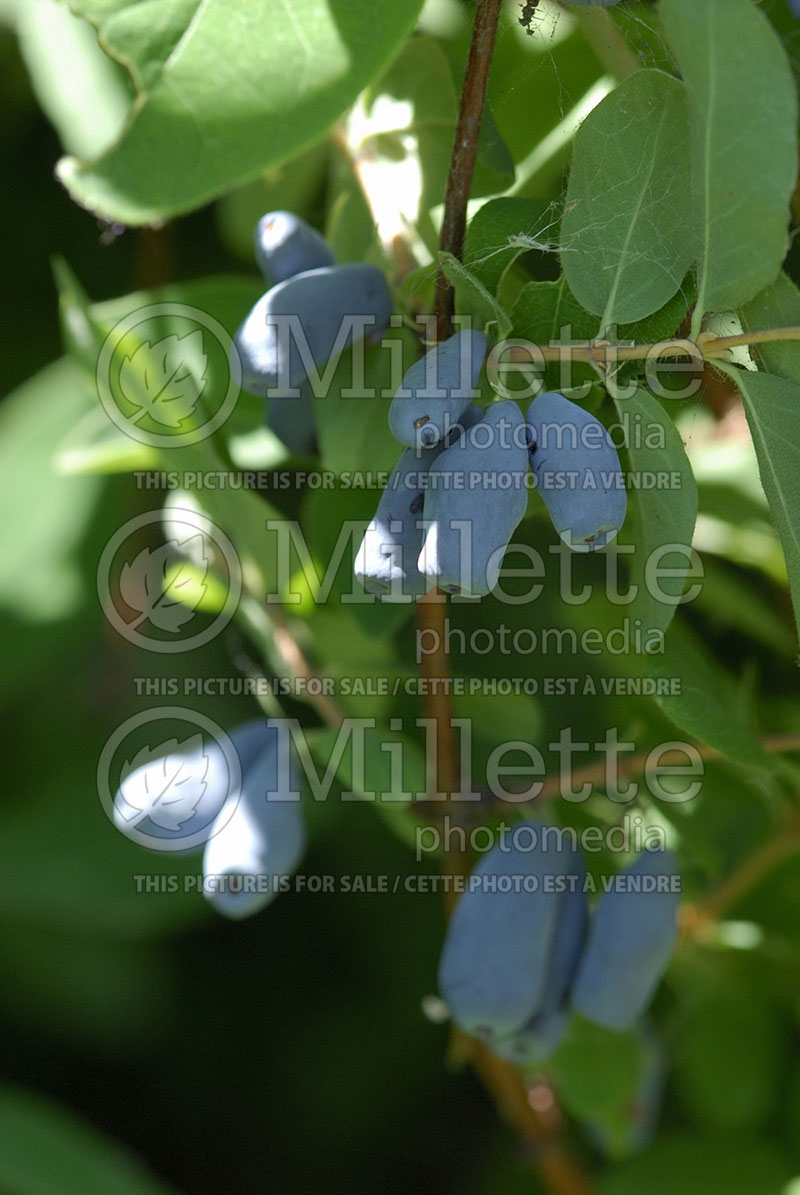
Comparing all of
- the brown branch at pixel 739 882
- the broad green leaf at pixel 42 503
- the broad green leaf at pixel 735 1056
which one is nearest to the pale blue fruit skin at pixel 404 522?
the brown branch at pixel 739 882

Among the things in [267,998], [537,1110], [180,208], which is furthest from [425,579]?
[267,998]

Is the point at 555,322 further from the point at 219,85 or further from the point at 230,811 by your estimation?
the point at 230,811

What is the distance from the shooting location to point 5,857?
1236 millimetres

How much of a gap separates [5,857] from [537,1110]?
596 mm

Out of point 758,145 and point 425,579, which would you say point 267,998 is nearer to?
point 425,579

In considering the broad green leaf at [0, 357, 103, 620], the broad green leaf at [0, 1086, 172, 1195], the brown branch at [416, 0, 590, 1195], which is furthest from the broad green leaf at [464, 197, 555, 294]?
the broad green leaf at [0, 1086, 172, 1195]

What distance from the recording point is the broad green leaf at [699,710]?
0.61 metres

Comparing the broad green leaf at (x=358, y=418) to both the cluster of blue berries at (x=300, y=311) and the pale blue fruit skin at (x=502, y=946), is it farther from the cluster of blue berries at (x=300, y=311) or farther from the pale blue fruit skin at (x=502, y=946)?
the pale blue fruit skin at (x=502, y=946)

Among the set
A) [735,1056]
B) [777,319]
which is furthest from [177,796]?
[735,1056]

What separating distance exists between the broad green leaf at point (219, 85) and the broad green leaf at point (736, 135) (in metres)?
0.14

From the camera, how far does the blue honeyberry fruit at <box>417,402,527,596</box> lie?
508 millimetres

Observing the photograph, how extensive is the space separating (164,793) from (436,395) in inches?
13.4

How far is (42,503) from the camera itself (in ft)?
4.11

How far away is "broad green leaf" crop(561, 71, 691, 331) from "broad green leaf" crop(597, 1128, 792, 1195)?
0.72 m
